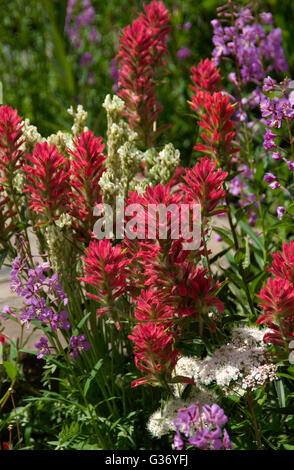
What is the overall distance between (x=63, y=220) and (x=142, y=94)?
0.76 m

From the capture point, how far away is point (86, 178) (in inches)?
74.1

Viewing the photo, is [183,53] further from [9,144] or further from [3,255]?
[3,255]

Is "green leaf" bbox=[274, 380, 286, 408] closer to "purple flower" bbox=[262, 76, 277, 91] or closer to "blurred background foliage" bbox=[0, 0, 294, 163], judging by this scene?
"purple flower" bbox=[262, 76, 277, 91]

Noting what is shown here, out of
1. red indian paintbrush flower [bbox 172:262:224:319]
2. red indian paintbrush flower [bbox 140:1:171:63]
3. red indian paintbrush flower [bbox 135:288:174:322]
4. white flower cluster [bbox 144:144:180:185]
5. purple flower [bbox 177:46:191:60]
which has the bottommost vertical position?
red indian paintbrush flower [bbox 135:288:174:322]

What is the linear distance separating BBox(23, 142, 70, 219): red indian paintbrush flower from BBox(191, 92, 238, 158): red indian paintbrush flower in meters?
0.47

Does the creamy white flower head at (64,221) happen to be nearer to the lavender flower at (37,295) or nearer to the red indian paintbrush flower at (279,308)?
the lavender flower at (37,295)

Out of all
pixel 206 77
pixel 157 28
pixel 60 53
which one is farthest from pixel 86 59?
pixel 206 77

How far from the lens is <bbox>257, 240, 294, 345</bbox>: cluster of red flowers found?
1.54m

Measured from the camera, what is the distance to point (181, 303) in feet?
5.19

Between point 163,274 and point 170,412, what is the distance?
447 millimetres

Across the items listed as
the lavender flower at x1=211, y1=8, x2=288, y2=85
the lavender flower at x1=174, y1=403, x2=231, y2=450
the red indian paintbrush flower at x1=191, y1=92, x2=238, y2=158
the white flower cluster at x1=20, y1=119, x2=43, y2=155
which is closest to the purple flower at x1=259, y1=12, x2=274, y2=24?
the lavender flower at x1=211, y1=8, x2=288, y2=85

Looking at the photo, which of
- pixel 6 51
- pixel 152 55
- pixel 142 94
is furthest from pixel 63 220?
pixel 6 51

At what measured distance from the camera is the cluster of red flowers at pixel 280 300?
1541 millimetres
